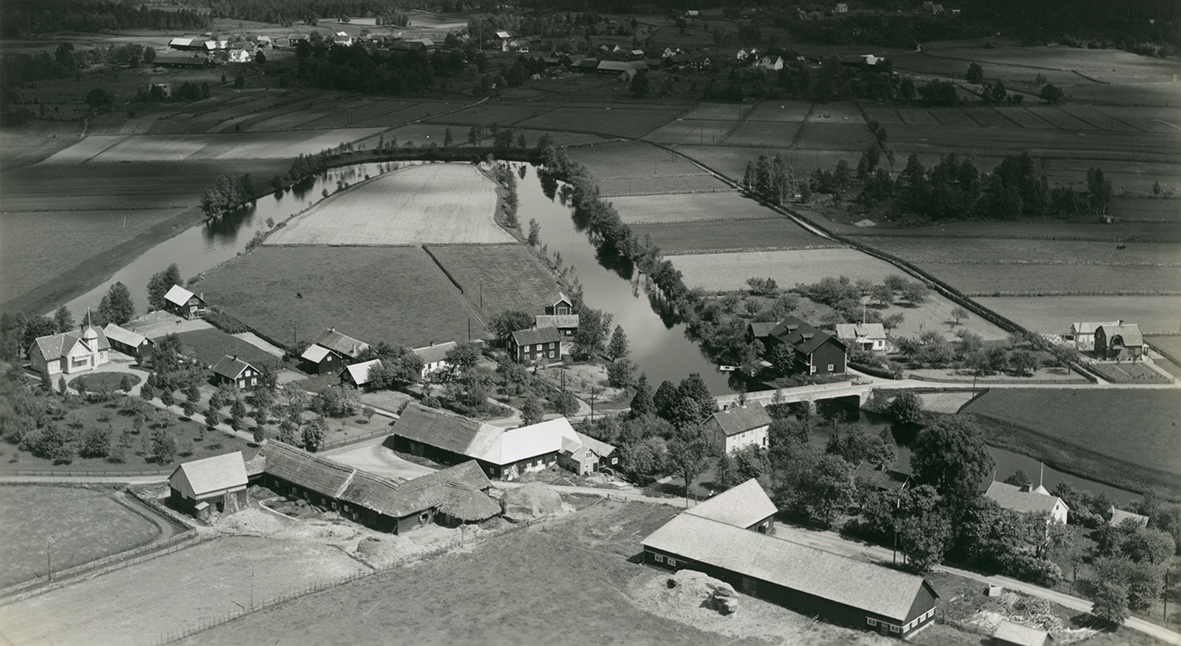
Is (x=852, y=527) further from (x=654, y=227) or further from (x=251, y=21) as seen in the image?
(x=251, y=21)

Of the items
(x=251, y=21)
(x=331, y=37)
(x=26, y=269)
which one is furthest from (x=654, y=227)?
(x=251, y=21)

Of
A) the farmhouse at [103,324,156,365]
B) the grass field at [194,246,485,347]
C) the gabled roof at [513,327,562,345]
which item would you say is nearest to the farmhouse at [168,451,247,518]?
the farmhouse at [103,324,156,365]

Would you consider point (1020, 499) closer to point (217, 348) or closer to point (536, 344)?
point (536, 344)

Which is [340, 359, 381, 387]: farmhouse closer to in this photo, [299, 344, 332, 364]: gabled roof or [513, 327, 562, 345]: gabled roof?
[299, 344, 332, 364]: gabled roof

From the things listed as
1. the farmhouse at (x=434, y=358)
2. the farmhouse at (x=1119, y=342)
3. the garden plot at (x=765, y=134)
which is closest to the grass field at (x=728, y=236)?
the farmhouse at (x=434, y=358)

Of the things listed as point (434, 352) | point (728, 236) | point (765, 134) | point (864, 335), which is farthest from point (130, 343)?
point (765, 134)

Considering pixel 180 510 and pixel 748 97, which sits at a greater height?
pixel 748 97

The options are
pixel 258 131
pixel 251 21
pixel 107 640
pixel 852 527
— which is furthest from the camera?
pixel 251 21

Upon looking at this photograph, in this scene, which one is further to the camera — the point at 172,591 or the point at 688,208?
the point at 688,208
